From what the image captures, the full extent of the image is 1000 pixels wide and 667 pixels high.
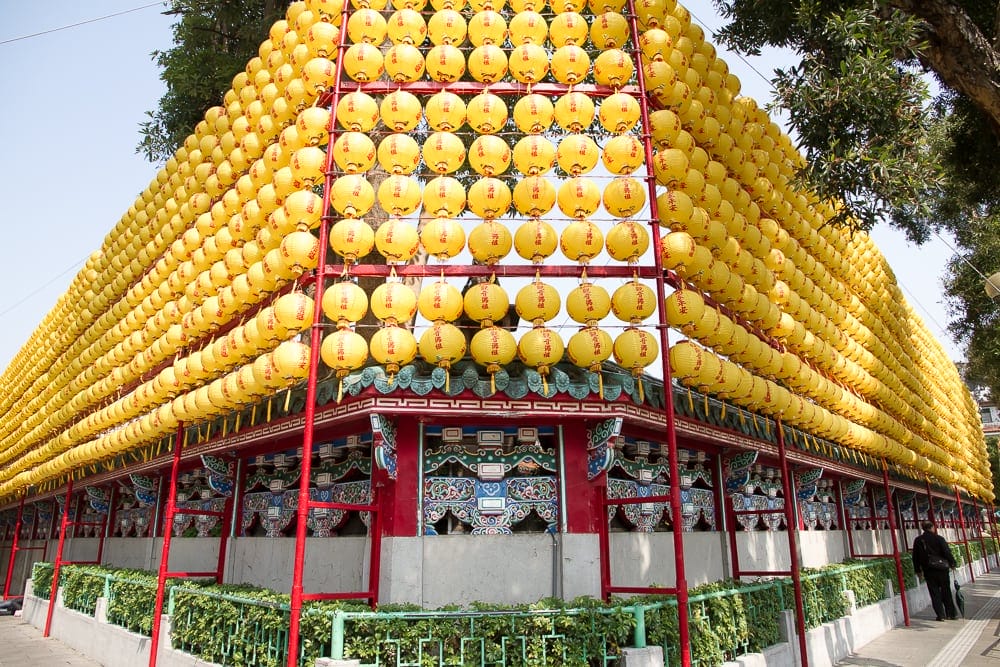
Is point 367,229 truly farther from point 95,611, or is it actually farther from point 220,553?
point 95,611

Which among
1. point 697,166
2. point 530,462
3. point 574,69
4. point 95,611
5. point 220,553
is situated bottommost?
point 95,611

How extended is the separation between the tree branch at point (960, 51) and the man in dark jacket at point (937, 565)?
29.0 ft

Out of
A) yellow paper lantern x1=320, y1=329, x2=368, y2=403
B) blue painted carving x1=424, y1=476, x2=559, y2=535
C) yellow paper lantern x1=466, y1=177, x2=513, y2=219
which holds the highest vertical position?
yellow paper lantern x1=466, y1=177, x2=513, y2=219

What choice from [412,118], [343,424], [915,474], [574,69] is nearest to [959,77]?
[574,69]

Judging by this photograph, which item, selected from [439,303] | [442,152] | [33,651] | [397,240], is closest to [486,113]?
[442,152]

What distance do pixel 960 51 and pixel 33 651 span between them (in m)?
18.8

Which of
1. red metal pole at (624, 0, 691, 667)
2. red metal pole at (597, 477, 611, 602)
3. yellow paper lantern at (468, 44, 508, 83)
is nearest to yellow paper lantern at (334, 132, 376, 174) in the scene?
yellow paper lantern at (468, 44, 508, 83)

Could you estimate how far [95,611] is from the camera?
12547 millimetres

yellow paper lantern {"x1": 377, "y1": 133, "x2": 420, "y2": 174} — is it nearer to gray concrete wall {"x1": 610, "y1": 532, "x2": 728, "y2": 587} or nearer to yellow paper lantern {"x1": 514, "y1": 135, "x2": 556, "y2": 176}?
yellow paper lantern {"x1": 514, "y1": 135, "x2": 556, "y2": 176}

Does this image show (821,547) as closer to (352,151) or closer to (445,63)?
(445,63)

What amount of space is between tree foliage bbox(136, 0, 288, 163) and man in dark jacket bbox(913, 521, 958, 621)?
60.3ft

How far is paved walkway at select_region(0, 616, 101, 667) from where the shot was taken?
12125 millimetres

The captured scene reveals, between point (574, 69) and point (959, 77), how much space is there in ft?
20.3

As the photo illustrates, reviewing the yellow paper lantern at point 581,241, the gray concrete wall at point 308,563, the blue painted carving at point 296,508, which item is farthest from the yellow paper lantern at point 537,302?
the gray concrete wall at point 308,563
